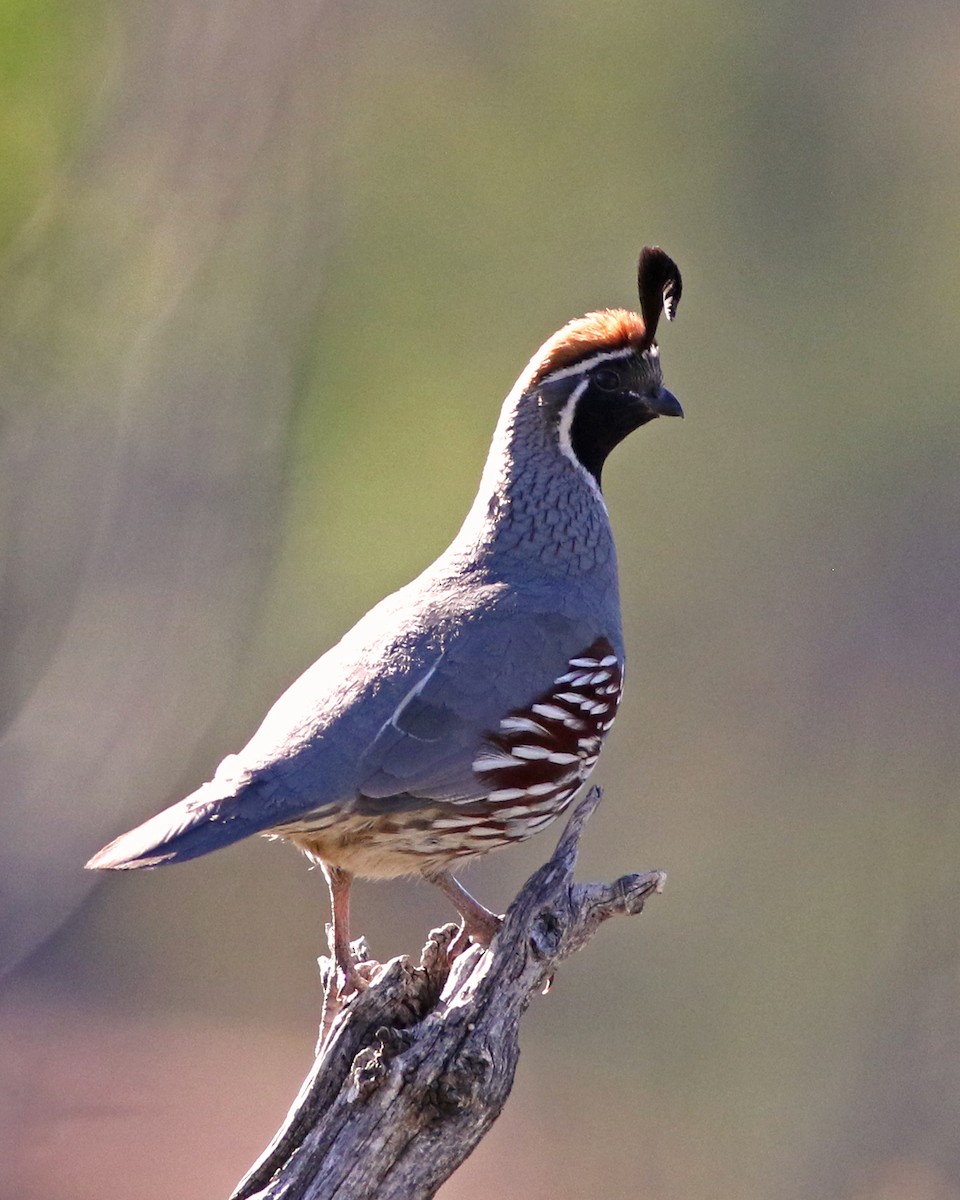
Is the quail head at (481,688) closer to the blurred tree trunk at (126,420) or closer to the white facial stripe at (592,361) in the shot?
the white facial stripe at (592,361)

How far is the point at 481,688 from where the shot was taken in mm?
3389

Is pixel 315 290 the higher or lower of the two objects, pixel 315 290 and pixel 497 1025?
the higher

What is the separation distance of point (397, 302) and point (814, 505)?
280 cm

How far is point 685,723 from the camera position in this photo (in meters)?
8.77

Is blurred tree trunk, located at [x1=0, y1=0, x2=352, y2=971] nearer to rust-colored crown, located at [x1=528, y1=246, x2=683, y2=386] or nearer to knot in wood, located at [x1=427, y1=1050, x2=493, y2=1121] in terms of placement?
rust-colored crown, located at [x1=528, y1=246, x2=683, y2=386]

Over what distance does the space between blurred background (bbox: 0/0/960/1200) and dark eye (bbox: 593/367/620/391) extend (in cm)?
212

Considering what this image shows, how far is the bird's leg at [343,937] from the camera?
11.3 ft

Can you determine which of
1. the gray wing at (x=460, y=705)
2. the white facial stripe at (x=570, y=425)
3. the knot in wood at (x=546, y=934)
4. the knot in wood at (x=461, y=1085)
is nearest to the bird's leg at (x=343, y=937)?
the gray wing at (x=460, y=705)

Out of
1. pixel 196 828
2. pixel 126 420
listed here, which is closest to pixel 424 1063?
pixel 196 828

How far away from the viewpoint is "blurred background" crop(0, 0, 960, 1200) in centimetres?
553

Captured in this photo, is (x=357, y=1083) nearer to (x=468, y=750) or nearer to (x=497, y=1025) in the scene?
(x=497, y=1025)

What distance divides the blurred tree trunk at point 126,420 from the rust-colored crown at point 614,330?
2049mm

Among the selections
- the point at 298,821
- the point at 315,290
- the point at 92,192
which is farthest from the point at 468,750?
the point at 315,290

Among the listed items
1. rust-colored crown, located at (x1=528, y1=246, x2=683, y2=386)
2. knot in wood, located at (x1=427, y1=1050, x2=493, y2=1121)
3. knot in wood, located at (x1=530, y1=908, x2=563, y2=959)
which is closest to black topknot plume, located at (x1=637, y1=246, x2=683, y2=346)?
rust-colored crown, located at (x1=528, y1=246, x2=683, y2=386)
